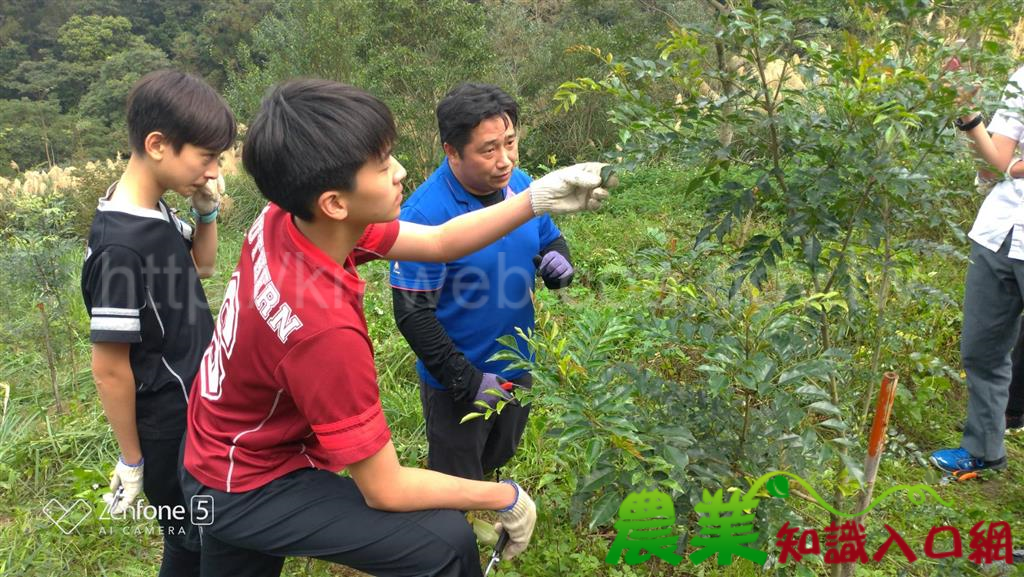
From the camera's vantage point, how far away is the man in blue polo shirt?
206 cm

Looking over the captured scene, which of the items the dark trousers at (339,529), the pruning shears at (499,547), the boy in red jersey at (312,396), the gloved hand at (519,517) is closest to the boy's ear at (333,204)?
the boy in red jersey at (312,396)

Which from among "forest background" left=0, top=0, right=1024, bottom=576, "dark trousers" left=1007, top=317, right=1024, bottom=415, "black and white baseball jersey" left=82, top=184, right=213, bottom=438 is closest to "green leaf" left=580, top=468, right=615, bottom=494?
"forest background" left=0, top=0, right=1024, bottom=576

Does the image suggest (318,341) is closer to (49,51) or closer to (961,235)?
(961,235)

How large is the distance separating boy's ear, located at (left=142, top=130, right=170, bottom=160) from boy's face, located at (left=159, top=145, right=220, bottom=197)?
11 millimetres

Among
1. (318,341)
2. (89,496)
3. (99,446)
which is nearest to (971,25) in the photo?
(318,341)

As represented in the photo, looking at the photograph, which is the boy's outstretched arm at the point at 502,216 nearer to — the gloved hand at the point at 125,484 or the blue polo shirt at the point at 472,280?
the blue polo shirt at the point at 472,280

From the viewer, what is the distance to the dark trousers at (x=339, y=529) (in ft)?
4.42

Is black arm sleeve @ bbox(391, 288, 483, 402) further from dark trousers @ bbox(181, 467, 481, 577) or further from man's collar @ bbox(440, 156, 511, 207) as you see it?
dark trousers @ bbox(181, 467, 481, 577)

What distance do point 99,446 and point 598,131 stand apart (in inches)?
304

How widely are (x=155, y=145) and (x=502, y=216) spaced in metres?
0.90

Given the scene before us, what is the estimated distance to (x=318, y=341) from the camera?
1212 millimetres

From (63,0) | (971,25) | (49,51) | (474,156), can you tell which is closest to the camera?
(971,25)

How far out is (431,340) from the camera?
205 cm

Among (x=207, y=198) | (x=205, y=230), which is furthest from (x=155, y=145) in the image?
(x=205, y=230)
